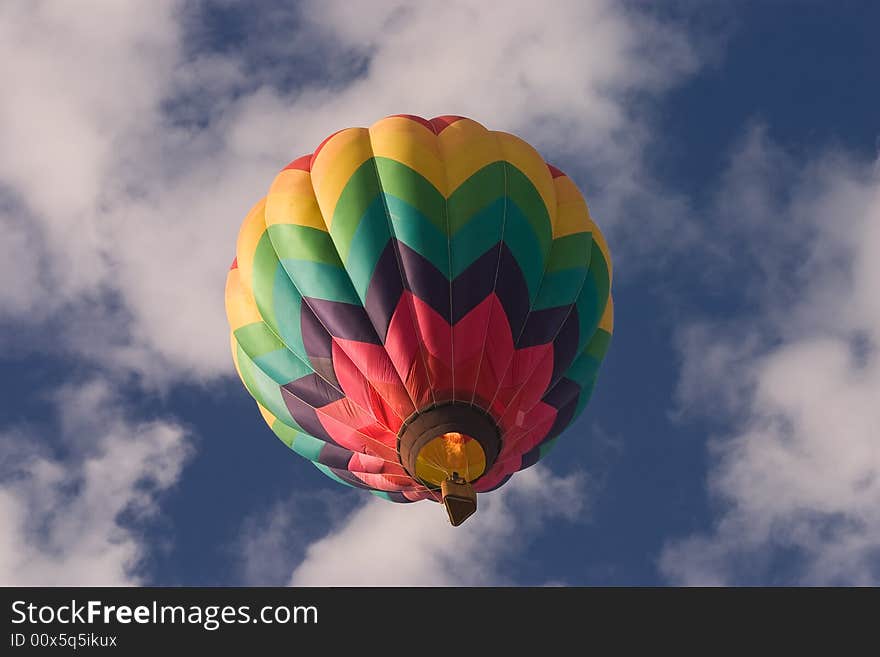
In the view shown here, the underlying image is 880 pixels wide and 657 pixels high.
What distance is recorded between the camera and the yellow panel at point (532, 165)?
1195cm

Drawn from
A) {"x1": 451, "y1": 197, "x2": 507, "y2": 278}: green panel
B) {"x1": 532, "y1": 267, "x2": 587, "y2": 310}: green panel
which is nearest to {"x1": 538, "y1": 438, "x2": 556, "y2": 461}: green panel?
{"x1": 532, "y1": 267, "x2": 587, "y2": 310}: green panel

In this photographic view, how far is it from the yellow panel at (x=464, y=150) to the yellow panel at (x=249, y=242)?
8.17 ft

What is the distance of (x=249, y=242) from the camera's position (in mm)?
12164

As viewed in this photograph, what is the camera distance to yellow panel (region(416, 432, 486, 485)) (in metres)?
10.9

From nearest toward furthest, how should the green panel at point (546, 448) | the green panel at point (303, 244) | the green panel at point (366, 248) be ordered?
the green panel at point (366, 248)
the green panel at point (303, 244)
the green panel at point (546, 448)

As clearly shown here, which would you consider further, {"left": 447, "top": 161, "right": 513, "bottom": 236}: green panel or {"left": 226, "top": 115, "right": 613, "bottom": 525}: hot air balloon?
{"left": 447, "top": 161, "right": 513, "bottom": 236}: green panel

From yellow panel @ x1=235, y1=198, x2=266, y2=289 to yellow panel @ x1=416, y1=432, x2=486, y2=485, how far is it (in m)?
3.18

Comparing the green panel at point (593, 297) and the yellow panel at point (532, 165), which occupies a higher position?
the yellow panel at point (532, 165)

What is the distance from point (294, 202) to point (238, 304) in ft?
5.58

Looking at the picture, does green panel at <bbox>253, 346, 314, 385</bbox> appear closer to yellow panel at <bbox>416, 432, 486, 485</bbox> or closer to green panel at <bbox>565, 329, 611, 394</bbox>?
yellow panel at <bbox>416, 432, 486, 485</bbox>

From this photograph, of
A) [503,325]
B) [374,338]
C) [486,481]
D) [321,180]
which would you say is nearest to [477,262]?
[503,325]

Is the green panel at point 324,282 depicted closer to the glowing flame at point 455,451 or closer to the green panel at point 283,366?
the green panel at point 283,366

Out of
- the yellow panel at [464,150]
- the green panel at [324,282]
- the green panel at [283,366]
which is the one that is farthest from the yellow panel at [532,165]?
the green panel at [283,366]

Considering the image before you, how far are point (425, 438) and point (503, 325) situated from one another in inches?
62.2
